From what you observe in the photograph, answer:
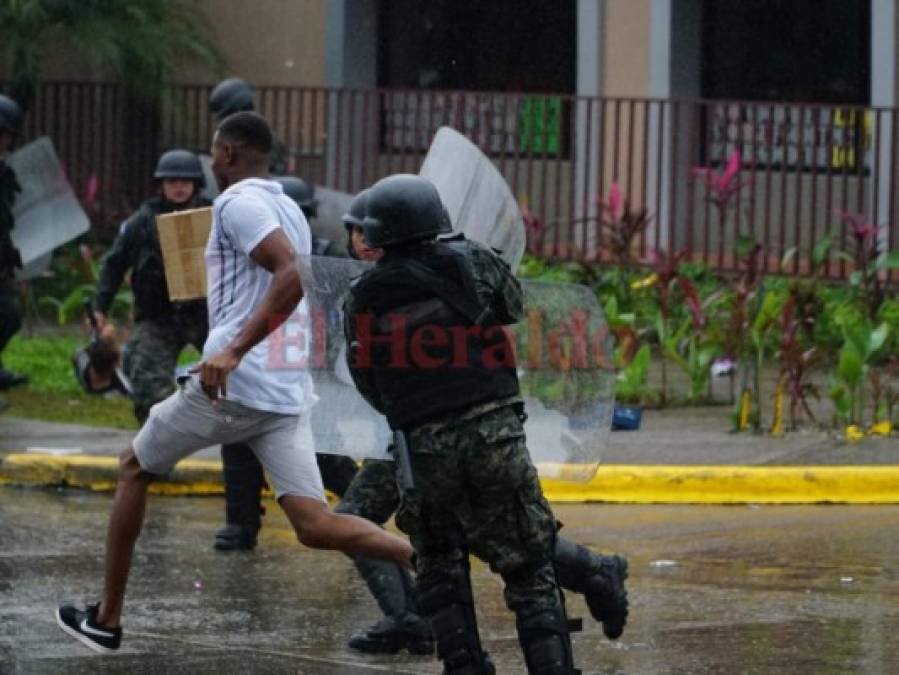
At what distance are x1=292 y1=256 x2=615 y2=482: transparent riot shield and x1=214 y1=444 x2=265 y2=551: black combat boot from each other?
6.74 feet

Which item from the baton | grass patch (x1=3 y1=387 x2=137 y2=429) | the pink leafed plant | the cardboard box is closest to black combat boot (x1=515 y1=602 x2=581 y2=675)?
the baton

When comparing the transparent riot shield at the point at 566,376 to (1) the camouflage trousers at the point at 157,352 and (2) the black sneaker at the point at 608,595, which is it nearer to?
(2) the black sneaker at the point at 608,595

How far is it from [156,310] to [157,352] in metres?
0.18

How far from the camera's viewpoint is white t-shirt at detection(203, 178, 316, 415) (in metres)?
7.14

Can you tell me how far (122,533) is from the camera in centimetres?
719

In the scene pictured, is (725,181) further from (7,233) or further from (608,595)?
(608,595)

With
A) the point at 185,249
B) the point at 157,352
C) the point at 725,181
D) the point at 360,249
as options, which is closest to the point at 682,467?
the point at 157,352

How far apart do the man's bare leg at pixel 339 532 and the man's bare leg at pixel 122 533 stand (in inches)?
17.4

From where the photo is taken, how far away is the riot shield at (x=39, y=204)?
45.1 ft

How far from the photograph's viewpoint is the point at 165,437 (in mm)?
7195

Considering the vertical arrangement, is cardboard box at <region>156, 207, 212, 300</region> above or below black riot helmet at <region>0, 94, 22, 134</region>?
below

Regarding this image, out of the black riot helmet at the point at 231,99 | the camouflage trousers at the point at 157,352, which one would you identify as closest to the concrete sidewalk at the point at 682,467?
the camouflage trousers at the point at 157,352

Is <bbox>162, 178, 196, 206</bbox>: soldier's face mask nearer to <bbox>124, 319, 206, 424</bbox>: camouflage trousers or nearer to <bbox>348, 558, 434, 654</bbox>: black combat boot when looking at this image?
<bbox>124, 319, 206, 424</bbox>: camouflage trousers

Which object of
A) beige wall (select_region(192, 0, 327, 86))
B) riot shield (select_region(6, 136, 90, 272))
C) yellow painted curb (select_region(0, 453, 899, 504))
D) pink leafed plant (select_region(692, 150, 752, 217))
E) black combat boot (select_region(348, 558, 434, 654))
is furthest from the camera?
beige wall (select_region(192, 0, 327, 86))
